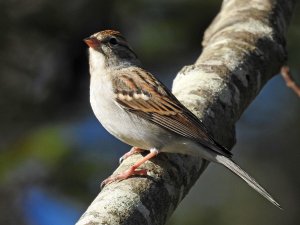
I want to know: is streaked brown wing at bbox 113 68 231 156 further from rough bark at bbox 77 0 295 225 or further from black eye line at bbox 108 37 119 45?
black eye line at bbox 108 37 119 45

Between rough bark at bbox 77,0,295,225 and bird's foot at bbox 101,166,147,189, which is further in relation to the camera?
bird's foot at bbox 101,166,147,189

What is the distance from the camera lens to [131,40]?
7.31 meters

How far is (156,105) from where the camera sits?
14.8 ft

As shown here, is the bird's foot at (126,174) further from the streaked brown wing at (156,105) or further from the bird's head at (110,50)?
the bird's head at (110,50)

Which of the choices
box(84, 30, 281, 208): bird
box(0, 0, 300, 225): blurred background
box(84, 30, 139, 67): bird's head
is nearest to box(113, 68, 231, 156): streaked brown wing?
box(84, 30, 281, 208): bird

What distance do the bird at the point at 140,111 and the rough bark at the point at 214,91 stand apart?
0.08m

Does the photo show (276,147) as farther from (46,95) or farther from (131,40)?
(46,95)

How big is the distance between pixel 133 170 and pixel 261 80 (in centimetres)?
127

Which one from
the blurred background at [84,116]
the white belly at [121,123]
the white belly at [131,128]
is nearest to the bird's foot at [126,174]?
the white belly at [131,128]

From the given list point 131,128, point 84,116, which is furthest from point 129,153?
point 84,116

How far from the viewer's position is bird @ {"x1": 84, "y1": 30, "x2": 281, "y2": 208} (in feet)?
13.4

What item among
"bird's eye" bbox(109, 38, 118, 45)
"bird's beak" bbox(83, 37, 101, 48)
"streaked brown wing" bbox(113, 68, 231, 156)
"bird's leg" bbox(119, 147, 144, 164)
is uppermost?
"bird's eye" bbox(109, 38, 118, 45)

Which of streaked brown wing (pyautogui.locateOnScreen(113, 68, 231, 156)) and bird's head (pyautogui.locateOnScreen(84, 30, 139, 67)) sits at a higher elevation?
bird's head (pyautogui.locateOnScreen(84, 30, 139, 67))

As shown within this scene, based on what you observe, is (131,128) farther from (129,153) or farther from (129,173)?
(129,173)
